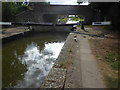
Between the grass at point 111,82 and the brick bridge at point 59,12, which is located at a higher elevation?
the brick bridge at point 59,12

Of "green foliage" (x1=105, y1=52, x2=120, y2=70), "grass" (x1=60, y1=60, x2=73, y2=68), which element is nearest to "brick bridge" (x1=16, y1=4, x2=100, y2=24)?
"green foliage" (x1=105, y1=52, x2=120, y2=70)

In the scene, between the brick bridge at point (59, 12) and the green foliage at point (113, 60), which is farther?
the brick bridge at point (59, 12)

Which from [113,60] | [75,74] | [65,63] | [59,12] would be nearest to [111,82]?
[75,74]

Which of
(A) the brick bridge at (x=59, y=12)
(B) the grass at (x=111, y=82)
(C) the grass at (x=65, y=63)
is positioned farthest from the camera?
(A) the brick bridge at (x=59, y=12)

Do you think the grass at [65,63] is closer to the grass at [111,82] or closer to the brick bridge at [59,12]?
the grass at [111,82]

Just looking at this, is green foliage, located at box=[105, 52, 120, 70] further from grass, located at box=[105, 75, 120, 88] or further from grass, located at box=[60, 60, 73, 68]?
grass, located at box=[60, 60, 73, 68]

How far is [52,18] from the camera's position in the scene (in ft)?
137

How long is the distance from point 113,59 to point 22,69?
165 inches

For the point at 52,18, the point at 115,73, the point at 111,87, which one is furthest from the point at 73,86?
the point at 52,18

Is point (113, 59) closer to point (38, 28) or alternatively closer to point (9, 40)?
point (9, 40)

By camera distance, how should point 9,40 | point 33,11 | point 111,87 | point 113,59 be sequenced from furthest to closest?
point 33,11
point 9,40
point 113,59
point 111,87

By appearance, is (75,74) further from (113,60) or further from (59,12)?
(59,12)

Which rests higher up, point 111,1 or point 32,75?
point 111,1

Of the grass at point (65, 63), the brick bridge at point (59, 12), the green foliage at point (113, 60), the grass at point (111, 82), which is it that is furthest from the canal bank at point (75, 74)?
the brick bridge at point (59, 12)
